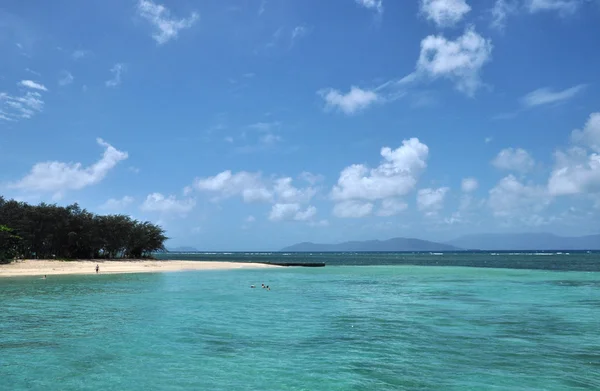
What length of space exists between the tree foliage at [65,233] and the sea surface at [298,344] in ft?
175

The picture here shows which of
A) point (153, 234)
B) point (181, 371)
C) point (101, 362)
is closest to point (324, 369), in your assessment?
point (181, 371)

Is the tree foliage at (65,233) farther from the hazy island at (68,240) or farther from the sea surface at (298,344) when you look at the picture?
the sea surface at (298,344)

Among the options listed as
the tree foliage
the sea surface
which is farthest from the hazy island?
the sea surface

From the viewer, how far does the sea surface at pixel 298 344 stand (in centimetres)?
1457

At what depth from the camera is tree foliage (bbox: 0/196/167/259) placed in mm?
81750

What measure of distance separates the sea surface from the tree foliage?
53.5m

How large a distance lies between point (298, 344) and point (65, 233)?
80508mm

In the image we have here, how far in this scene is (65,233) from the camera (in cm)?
8650

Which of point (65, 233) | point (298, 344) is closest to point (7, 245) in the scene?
point (65, 233)

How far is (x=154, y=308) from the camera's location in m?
31.0

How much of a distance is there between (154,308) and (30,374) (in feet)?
52.2

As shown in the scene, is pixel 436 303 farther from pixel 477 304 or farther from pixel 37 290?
pixel 37 290

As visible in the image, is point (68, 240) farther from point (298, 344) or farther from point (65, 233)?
point (298, 344)

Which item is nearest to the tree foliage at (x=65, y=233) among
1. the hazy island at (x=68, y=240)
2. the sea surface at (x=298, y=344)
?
the hazy island at (x=68, y=240)
